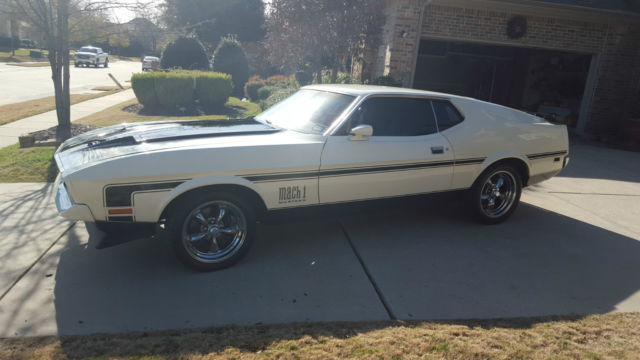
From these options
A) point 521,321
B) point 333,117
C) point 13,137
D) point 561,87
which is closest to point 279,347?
point 521,321

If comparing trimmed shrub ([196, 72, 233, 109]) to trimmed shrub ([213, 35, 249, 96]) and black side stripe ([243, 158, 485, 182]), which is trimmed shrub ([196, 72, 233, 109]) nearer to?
trimmed shrub ([213, 35, 249, 96])

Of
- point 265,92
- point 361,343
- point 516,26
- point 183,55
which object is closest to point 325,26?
point 516,26

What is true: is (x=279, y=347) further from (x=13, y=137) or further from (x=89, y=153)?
(x=13, y=137)

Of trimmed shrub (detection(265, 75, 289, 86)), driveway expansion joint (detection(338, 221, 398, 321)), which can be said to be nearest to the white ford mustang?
driveway expansion joint (detection(338, 221, 398, 321))

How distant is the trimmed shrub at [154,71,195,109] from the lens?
45.6 feet

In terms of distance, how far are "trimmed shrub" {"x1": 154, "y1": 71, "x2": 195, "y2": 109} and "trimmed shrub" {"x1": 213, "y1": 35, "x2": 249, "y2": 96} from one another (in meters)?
8.18

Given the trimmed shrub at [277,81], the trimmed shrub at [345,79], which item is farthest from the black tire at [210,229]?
the trimmed shrub at [277,81]

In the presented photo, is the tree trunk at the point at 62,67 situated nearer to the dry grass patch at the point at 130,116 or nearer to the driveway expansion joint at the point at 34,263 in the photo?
the dry grass patch at the point at 130,116

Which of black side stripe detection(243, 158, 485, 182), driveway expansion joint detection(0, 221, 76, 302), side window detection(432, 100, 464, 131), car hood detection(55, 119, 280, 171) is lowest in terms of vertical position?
driveway expansion joint detection(0, 221, 76, 302)

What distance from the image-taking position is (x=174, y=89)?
551 inches

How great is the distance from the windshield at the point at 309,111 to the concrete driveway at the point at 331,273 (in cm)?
87

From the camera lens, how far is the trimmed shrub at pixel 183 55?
67.4 feet

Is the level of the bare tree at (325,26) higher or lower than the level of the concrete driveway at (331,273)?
higher

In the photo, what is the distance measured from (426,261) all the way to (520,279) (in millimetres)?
835
